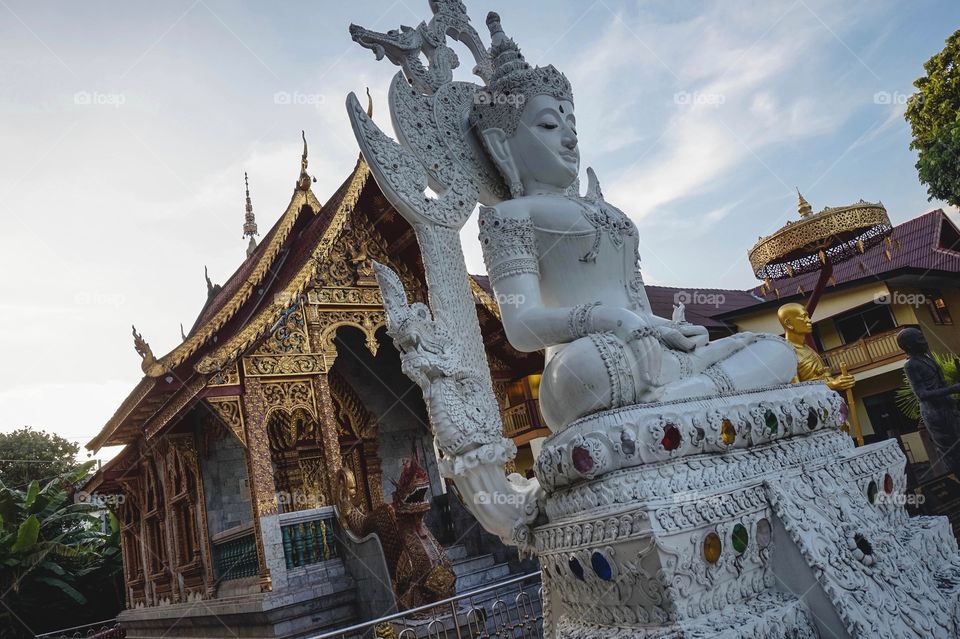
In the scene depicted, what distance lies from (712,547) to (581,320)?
84cm

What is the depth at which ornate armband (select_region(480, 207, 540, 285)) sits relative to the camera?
8.43ft

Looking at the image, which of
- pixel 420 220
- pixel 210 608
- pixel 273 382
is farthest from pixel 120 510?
pixel 420 220

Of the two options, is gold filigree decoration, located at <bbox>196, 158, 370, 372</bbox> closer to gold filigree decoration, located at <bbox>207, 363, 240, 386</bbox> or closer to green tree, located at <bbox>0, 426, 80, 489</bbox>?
gold filigree decoration, located at <bbox>207, 363, 240, 386</bbox>

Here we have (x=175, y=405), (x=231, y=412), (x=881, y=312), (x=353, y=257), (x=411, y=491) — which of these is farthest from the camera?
(x=881, y=312)

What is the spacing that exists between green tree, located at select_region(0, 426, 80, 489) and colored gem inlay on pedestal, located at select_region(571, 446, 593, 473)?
25449 mm

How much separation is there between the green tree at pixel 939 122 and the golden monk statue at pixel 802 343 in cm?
977

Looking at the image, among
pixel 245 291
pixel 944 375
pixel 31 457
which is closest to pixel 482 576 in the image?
pixel 245 291

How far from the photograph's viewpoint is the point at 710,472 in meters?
2.03

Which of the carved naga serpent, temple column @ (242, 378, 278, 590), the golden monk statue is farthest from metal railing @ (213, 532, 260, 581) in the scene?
the golden monk statue

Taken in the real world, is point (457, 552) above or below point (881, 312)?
below

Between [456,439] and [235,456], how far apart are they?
888 centimetres

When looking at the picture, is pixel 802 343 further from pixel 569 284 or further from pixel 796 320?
pixel 569 284

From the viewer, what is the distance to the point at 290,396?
27.0 ft

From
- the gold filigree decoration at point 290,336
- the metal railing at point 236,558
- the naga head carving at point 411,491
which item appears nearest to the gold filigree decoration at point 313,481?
the metal railing at point 236,558
